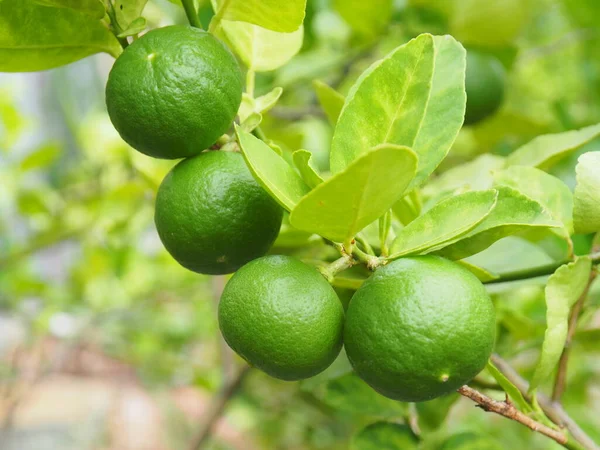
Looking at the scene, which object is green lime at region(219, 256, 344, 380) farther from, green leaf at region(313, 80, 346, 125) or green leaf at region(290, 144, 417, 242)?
green leaf at region(313, 80, 346, 125)

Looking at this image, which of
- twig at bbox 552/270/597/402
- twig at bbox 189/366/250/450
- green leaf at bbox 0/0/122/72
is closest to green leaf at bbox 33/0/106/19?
green leaf at bbox 0/0/122/72

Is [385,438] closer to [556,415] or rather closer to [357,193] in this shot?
[556,415]

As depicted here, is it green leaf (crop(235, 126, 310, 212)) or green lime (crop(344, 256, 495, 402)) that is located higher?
green leaf (crop(235, 126, 310, 212))

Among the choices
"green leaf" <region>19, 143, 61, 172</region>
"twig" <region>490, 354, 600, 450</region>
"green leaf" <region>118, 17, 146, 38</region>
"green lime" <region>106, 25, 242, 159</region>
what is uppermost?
"green leaf" <region>118, 17, 146, 38</region>

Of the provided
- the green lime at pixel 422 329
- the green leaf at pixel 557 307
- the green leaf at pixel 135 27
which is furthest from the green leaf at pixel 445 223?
the green leaf at pixel 135 27

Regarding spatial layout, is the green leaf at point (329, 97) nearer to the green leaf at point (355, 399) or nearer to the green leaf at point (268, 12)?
the green leaf at point (268, 12)

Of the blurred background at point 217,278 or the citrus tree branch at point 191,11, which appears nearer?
the citrus tree branch at point 191,11

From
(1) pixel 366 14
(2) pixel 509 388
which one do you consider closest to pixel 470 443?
(2) pixel 509 388
